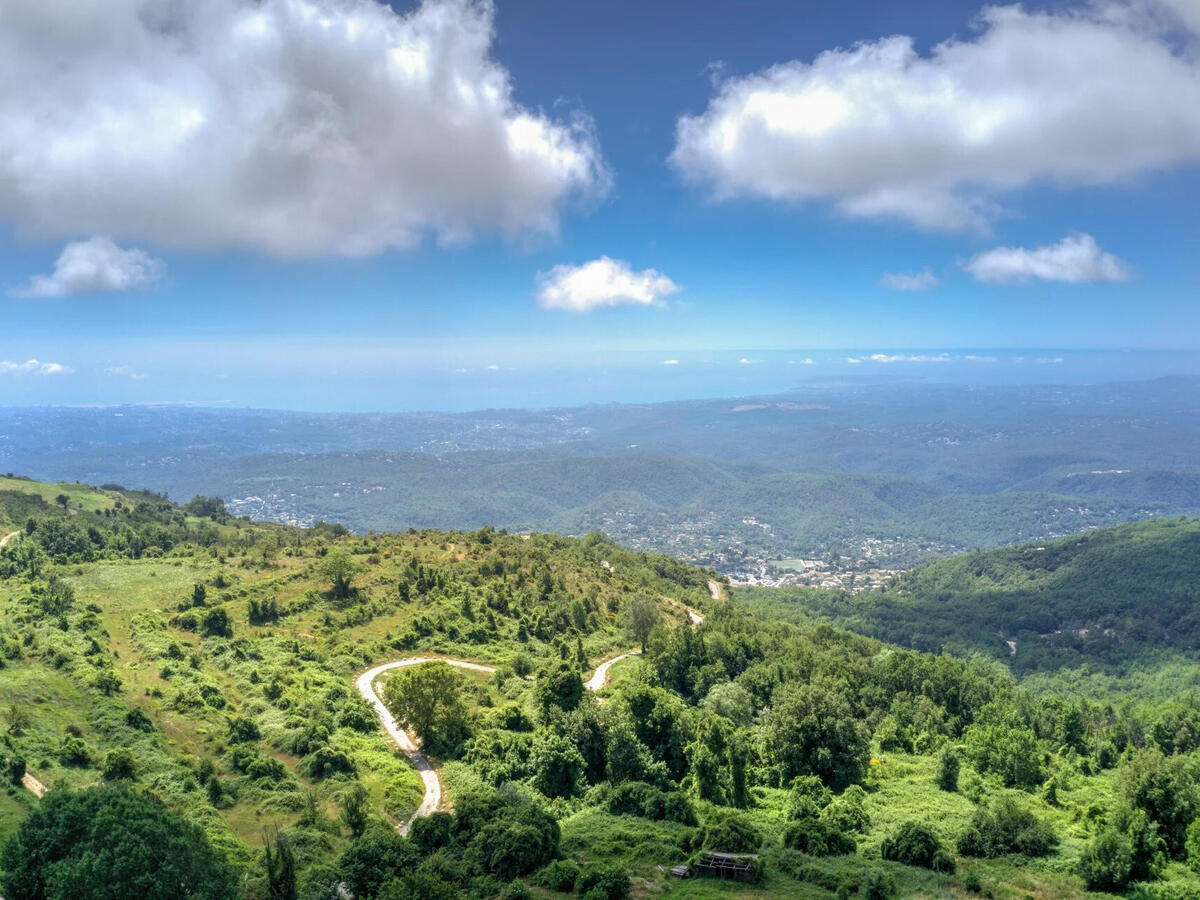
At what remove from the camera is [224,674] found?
2463 inches

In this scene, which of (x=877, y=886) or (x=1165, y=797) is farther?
(x=1165, y=797)

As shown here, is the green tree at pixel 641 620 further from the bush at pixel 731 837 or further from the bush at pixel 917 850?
the bush at pixel 917 850

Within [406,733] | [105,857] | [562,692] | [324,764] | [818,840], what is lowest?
[406,733]

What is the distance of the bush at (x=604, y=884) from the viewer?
28.7 metres

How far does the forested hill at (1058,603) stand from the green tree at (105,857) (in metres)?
123

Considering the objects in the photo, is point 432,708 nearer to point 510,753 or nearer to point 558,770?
point 510,753

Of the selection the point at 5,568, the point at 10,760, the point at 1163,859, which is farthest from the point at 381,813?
the point at 5,568

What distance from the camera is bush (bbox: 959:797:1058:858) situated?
1358 inches

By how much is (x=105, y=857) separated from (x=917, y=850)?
34.6 metres

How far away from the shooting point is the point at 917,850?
3319 centimetres

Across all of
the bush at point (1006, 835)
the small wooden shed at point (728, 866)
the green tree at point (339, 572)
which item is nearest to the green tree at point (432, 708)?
the small wooden shed at point (728, 866)

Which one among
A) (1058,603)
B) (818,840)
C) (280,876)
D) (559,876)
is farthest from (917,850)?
(1058,603)

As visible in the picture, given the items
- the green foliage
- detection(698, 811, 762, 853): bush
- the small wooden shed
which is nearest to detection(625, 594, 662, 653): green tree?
detection(698, 811, 762, 853): bush

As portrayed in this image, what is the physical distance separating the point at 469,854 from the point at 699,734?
2162cm
